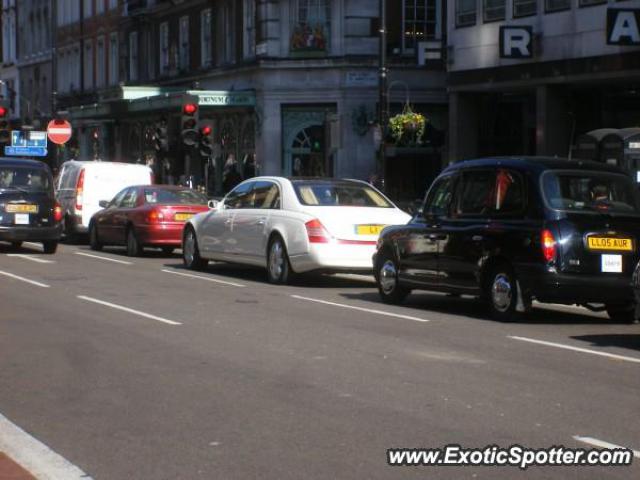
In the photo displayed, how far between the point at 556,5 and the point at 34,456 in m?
26.0

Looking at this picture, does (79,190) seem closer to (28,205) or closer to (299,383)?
(28,205)

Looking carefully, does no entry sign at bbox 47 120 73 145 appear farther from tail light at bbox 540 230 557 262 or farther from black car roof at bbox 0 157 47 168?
tail light at bbox 540 230 557 262

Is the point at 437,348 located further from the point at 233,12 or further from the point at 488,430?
the point at 233,12

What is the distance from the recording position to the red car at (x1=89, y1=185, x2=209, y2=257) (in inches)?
1006

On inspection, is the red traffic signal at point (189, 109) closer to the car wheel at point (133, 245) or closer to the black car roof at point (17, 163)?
the black car roof at point (17, 163)

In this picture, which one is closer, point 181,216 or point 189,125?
point 181,216

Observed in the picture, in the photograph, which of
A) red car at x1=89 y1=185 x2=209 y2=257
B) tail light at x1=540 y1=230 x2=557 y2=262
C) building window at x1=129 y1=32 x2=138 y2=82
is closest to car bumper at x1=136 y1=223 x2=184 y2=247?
red car at x1=89 y1=185 x2=209 y2=257

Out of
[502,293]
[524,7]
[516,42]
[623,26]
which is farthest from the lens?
[524,7]

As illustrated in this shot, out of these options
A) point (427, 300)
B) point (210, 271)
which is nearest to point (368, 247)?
point (427, 300)

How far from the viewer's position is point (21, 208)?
2561 centimetres

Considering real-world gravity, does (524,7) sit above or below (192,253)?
above

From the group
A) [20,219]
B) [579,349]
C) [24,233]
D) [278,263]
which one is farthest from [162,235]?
[579,349]

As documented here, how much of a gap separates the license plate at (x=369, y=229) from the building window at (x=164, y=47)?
113 ft

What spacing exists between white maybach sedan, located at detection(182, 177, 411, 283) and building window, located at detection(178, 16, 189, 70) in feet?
96.2
